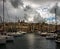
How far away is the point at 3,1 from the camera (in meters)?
62.2

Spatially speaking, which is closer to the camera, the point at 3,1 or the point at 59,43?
the point at 59,43

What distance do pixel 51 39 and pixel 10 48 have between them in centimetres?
2635

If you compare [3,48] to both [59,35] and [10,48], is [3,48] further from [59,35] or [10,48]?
[59,35]

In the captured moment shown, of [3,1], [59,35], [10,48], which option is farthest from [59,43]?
[3,1]

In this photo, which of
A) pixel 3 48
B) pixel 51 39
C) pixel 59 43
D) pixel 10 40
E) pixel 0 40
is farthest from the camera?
pixel 51 39

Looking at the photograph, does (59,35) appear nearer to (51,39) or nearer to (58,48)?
(58,48)

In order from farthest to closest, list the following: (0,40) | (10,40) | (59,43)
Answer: (10,40) < (59,43) < (0,40)

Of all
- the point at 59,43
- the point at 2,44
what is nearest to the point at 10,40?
the point at 2,44

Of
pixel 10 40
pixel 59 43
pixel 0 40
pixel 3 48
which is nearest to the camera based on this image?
pixel 3 48

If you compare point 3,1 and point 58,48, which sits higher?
point 3,1

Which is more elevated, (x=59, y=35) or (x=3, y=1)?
(x=3, y=1)

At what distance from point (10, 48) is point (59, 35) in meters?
15.5

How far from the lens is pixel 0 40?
49.3 m

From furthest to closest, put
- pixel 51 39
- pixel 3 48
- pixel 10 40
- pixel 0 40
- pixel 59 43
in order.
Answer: pixel 51 39 < pixel 10 40 < pixel 59 43 < pixel 0 40 < pixel 3 48
